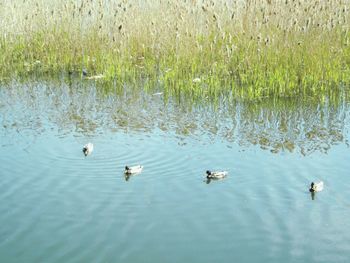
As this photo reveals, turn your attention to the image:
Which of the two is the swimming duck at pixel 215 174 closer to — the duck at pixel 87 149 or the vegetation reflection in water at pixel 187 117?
the vegetation reflection in water at pixel 187 117

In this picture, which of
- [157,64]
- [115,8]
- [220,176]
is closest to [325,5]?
[157,64]

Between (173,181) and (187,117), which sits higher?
(187,117)

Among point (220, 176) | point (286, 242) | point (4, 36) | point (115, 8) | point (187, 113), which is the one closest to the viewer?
point (286, 242)

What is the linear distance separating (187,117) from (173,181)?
2.73m

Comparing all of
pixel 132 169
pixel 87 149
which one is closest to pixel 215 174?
pixel 132 169

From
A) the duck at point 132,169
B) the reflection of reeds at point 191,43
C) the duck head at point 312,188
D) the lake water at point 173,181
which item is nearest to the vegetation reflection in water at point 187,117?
the lake water at point 173,181

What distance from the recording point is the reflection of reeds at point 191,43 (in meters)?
10.5

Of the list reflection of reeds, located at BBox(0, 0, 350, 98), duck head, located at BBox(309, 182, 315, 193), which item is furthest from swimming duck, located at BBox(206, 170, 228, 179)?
reflection of reeds, located at BBox(0, 0, 350, 98)

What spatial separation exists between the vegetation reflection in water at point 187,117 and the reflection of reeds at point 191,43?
0.66 meters

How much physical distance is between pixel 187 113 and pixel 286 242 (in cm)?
448

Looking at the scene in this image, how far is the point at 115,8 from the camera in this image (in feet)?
40.8

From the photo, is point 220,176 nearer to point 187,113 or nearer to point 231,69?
point 187,113

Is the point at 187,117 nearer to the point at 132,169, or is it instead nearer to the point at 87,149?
the point at 87,149

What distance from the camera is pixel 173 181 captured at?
6410mm
